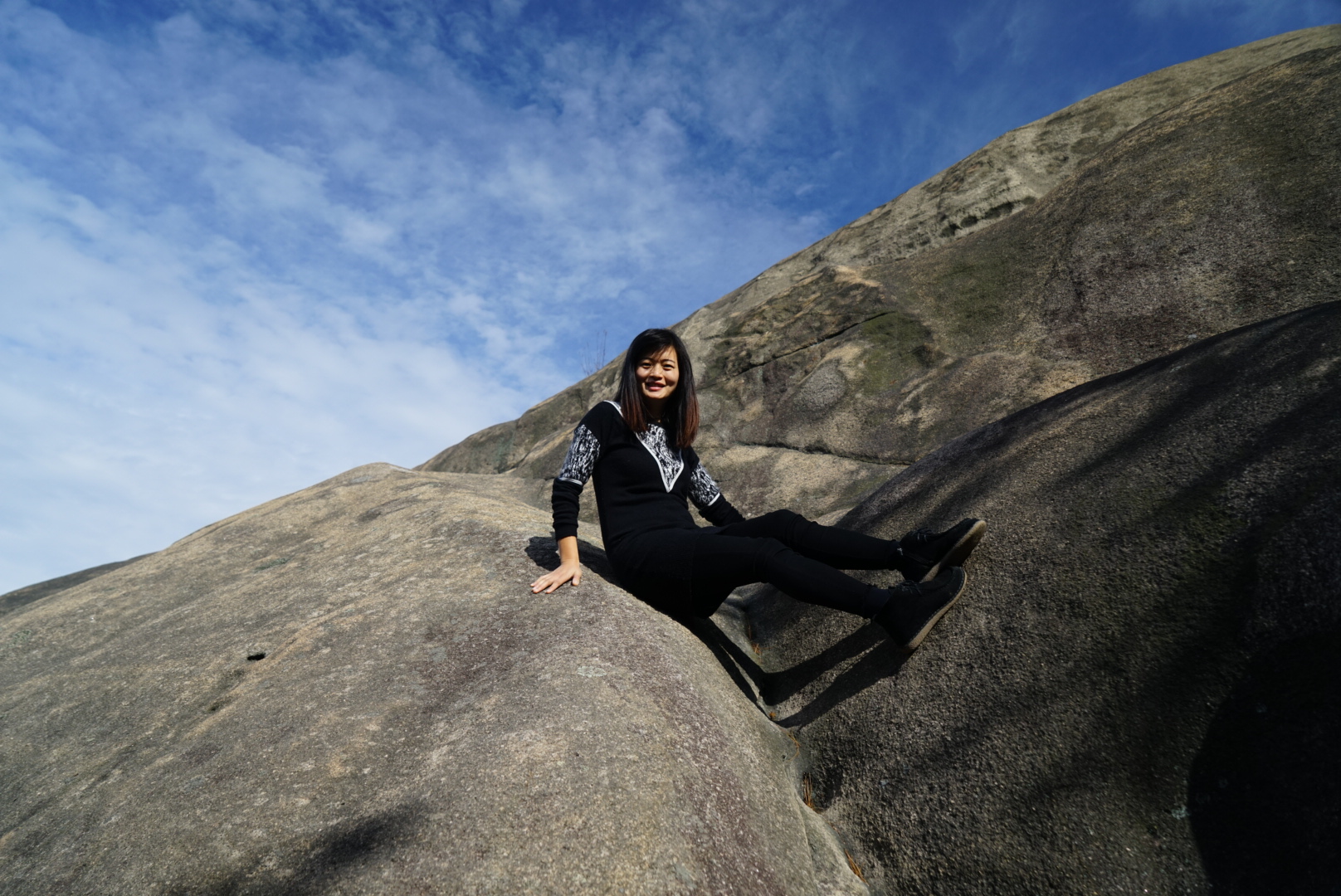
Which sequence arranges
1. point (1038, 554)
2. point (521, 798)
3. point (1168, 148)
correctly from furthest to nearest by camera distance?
point (1168, 148)
point (1038, 554)
point (521, 798)

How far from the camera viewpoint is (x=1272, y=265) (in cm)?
619

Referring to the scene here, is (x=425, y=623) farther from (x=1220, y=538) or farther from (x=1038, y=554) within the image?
(x=1220, y=538)

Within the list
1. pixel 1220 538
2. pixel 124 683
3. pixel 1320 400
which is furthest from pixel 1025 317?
pixel 124 683

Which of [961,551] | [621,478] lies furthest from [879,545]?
[621,478]

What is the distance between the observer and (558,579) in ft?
12.6

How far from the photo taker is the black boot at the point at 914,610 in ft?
10.8

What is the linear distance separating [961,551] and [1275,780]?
1531 mm

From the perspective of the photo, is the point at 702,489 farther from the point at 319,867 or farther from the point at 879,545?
the point at 319,867

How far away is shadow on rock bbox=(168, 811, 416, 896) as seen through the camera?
2.17 meters

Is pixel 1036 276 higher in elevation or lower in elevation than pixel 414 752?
higher

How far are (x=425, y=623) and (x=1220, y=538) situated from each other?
142 inches

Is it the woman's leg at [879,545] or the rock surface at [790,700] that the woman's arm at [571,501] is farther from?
the woman's leg at [879,545]

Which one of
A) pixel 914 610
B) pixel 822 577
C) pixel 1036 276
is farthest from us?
pixel 1036 276

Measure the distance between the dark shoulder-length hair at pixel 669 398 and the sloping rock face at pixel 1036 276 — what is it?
3106mm
